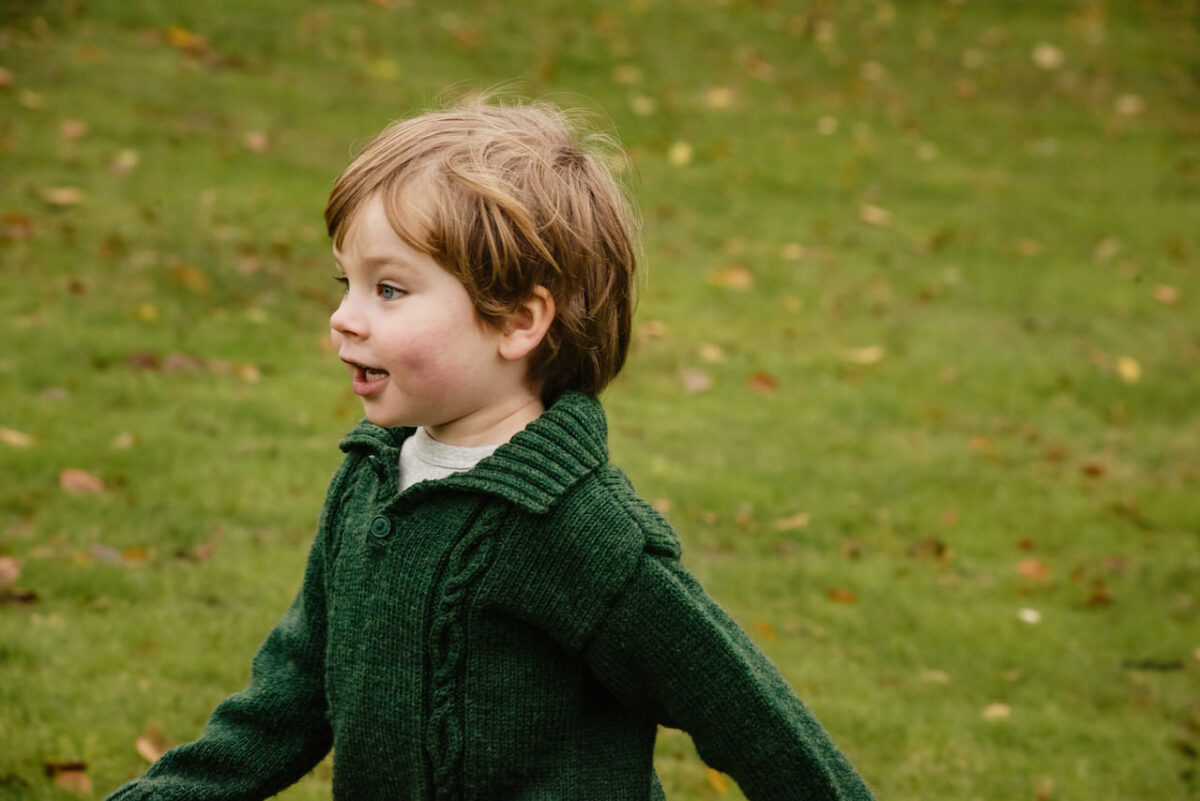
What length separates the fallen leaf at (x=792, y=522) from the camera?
479cm

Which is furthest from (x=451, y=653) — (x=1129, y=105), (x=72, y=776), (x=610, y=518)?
(x=1129, y=105)

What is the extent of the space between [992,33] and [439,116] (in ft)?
35.7

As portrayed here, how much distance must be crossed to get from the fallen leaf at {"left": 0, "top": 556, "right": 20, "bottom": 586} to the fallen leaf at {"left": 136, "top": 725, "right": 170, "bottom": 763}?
86 centimetres

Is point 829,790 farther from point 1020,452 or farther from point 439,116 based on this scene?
point 1020,452

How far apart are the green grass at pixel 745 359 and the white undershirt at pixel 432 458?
0.90 meters

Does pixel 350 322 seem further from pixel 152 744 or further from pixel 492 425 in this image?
pixel 152 744

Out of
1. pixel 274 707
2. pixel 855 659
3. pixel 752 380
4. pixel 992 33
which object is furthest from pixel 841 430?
pixel 992 33

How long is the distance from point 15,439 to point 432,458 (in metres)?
3.10

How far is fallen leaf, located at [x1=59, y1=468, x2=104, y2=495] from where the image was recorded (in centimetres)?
434

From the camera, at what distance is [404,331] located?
185cm

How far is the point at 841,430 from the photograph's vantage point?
5664 mm

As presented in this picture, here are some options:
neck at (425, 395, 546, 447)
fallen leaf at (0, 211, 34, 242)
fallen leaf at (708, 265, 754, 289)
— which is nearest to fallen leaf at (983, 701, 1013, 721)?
neck at (425, 395, 546, 447)

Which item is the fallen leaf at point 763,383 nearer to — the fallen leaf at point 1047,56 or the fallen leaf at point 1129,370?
the fallen leaf at point 1129,370

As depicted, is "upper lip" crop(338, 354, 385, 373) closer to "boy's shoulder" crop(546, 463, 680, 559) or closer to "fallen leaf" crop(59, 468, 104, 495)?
"boy's shoulder" crop(546, 463, 680, 559)
